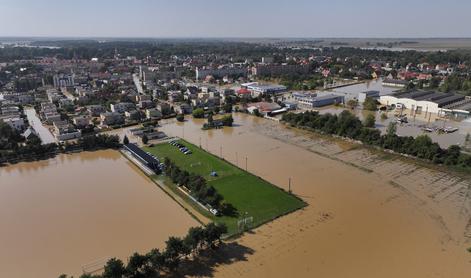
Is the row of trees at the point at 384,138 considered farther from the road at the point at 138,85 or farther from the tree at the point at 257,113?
the road at the point at 138,85

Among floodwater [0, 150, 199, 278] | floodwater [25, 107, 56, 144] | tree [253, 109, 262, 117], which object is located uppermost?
tree [253, 109, 262, 117]

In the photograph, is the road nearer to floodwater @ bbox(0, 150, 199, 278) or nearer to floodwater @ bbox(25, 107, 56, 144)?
floodwater @ bbox(25, 107, 56, 144)

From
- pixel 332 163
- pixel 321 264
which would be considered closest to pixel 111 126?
pixel 332 163

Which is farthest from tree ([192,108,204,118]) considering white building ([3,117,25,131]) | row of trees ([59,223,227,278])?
row of trees ([59,223,227,278])

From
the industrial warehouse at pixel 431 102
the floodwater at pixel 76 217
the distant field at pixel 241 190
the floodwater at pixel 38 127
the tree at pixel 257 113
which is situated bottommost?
the floodwater at pixel 76 217

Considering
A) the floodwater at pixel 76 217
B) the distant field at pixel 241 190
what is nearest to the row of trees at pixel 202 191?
the distant field at pixel 241 190

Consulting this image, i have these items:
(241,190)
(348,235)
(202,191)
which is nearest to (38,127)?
(202,191)

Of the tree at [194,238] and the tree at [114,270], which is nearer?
the tree at [114,270]

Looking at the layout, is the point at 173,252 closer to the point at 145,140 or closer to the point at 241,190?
the point at 241,190
